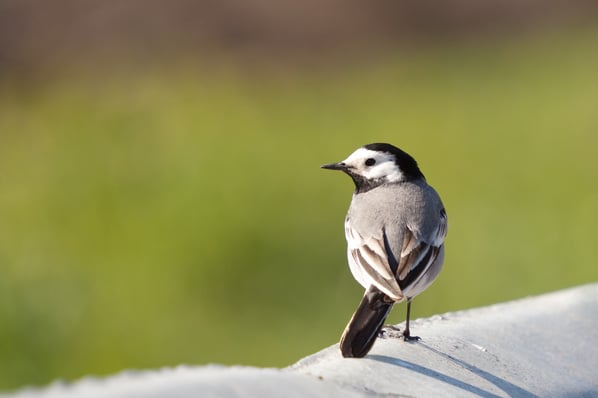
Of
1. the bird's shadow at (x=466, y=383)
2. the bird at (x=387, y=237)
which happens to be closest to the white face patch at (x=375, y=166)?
the bird at (x=387, y=237)

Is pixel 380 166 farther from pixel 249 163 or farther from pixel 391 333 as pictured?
pixel 249 163

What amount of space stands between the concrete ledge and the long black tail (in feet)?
0.12

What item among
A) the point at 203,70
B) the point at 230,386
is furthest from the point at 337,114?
the point at 230,386

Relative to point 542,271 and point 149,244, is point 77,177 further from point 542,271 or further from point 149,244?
point 542,271

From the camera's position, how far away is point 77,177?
10766 mm

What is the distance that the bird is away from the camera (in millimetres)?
3652

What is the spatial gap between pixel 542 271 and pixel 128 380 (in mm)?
6048

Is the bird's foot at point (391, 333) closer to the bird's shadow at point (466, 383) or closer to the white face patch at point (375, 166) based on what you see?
the bird's shadow at point (466, 383)

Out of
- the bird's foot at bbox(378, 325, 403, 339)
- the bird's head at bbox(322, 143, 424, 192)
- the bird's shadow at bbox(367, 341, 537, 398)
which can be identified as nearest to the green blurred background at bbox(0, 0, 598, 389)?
the bird's head at bbox(322, 143, 424, 192)

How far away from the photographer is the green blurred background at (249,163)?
7945 mm

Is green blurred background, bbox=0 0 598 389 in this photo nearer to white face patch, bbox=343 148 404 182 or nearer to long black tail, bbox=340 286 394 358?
white face patch, bbox=343 148 404 182

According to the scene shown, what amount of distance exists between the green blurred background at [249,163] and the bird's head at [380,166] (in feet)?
8.10

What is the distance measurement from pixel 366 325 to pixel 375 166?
1.44 meters

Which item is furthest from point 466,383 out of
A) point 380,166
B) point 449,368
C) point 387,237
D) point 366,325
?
point 380,166
